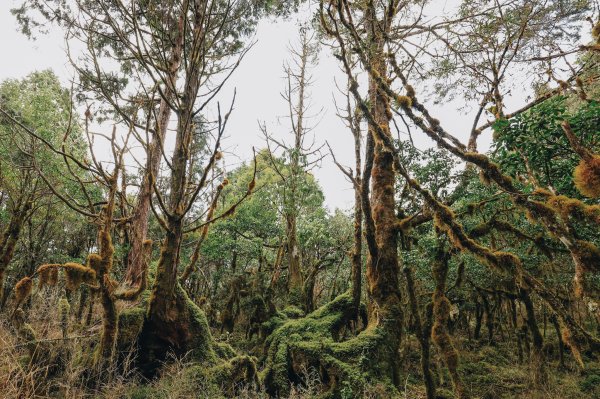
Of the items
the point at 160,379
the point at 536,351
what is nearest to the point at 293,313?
the point at 160,379

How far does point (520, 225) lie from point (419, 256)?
2.17 metres

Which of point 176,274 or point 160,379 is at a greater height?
point 176,274

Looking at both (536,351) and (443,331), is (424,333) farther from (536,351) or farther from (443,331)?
(536,351)

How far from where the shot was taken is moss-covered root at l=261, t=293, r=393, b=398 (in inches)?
217

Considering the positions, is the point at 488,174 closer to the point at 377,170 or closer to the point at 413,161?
the point at 377,170

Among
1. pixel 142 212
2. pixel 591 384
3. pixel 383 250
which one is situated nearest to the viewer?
pixel 383 250

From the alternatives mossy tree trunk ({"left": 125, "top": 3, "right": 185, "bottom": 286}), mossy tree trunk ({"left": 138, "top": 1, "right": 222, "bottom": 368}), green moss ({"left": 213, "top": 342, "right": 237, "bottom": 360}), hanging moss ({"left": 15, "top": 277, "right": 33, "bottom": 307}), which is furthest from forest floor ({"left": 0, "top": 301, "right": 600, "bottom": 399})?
mossy tree trunk ({"left": 125, "top": 3, "right": 185, "bottom": 286})

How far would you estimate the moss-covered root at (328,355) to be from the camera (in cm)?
550

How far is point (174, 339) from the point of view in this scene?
18.2 feet

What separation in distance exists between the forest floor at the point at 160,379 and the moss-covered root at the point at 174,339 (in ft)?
0.66

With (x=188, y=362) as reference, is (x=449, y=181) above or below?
above

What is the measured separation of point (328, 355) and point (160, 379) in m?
2.93

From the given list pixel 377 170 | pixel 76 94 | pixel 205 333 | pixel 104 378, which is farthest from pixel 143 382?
pixel 76 94

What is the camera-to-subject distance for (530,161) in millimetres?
4320
